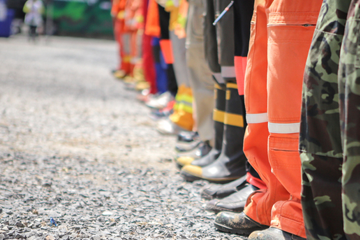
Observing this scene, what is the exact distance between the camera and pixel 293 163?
1334 mm

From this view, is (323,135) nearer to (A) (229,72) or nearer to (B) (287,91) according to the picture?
(B) (287,91)

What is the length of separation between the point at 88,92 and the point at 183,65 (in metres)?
2.53

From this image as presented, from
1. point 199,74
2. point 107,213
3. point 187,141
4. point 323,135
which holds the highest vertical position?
point 323,135

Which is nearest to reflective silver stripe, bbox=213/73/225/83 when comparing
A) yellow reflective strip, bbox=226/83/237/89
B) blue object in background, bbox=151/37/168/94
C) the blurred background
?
yellow reflective strip, bbox=226/83/237/89

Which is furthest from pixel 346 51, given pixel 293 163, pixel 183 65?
pixel 183 65

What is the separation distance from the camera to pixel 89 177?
2.23m

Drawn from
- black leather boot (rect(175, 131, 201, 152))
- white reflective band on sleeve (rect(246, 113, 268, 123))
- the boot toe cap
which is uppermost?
white reflective band on sleeve (rect(246, 113, 268, 123))

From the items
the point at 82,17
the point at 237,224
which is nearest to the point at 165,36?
the point at 237,224

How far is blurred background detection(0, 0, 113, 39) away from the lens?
16922mm

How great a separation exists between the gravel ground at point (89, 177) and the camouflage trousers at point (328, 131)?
564 millimetres

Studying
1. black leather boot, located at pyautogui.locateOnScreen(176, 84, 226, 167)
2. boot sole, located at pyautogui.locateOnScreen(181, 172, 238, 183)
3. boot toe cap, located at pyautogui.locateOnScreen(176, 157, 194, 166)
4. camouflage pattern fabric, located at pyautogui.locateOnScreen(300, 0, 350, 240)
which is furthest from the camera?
boot toe cap, located at pyautogui.locateOnScreen(176, 157, 194, 166)

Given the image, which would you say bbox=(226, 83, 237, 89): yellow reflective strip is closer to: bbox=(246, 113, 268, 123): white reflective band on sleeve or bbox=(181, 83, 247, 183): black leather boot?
bbox=(181, 83, 247, 183): black leather boot

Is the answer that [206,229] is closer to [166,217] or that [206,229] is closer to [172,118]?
[166,217]

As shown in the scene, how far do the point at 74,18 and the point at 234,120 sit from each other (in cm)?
1665
